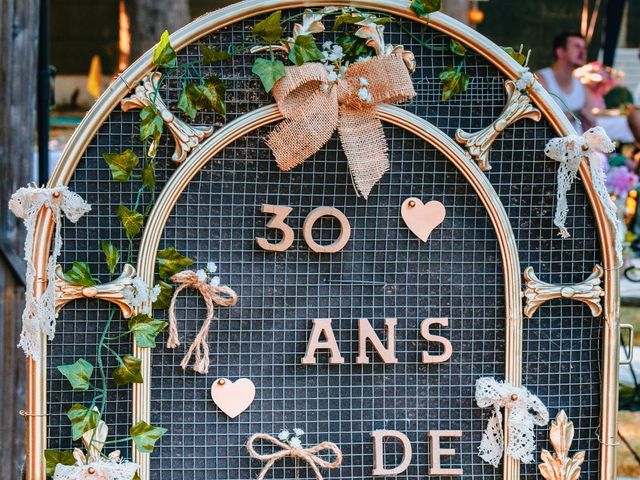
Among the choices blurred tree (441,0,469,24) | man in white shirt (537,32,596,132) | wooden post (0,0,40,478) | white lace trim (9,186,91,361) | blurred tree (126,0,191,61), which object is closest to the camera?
white lace trim (9,186,91,361)

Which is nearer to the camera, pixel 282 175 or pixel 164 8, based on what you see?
pixel 282 175

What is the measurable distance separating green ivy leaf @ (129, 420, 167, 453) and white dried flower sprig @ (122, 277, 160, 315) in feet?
0.70

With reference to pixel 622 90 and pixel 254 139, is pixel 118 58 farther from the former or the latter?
pixel 254 139

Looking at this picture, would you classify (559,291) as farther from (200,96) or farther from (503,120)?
(200,96)

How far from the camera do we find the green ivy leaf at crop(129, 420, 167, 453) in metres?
1.80

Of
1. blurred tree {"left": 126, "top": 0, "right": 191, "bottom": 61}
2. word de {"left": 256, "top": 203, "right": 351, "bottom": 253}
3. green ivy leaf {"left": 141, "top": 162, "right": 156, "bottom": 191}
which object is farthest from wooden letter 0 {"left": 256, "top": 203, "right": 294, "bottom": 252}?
blurred tree {"left": 126, "top": 0, "right": 191, "bottom": 61}

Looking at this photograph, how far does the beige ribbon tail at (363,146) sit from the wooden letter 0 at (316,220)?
0.20 ft

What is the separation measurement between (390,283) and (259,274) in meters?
0.26

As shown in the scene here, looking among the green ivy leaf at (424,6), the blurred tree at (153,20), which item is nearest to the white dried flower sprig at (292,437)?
the green ivy leaf at (424,6)

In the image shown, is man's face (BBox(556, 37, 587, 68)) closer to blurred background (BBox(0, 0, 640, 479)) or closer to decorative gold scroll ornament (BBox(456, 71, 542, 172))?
blurred background (BBox(0, 0, 640, 479))

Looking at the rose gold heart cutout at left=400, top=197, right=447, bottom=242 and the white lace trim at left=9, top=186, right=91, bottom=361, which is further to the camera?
the rose gold heart cutout at left=400, top=197, right=447, bottom=242

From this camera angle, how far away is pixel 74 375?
70.5 inches

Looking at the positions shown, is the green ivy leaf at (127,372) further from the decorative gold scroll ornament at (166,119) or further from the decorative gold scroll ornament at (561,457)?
the decorative gold scroll ornament at (561,457)

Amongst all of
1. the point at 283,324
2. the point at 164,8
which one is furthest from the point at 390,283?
the point at 164,8
